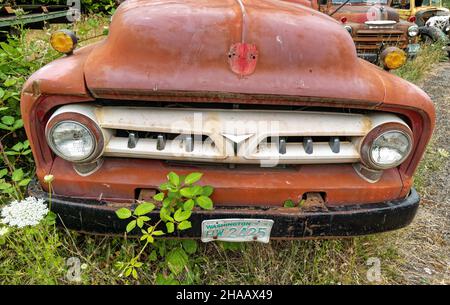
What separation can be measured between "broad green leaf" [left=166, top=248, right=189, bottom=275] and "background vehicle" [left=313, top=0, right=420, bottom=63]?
701 cm

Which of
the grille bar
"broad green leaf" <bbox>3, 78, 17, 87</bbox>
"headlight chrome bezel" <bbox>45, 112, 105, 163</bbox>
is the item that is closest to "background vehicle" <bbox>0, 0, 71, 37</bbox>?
"broad green leaf" <bbox>3, 78, 17, 87</bbox>

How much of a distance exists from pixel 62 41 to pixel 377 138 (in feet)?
6.01

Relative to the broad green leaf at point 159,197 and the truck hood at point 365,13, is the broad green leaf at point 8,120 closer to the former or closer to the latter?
the broad green leaf at point 159,197

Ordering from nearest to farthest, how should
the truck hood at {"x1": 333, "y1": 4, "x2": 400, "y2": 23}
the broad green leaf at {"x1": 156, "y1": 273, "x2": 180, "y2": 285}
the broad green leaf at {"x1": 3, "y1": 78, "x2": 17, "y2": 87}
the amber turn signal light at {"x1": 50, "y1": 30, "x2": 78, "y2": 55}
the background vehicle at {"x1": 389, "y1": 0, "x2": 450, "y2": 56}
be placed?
the amber turn signal light at {"x1": 50, "y1": 30, "x2": 78, "y2": 55}, the broad green leaf at {"x1": 156, "y1": 273, "x2": 180, "y2": 285}, the broad green leaf at {"x1": 3, "y1": 78, "x2": 17, "y2": 87}, the truck hood at {"x1": 333, "y1": 4, "x2": 400, "y2": 23}, the background vehicle at {"x1": 389, "y1": 0, "x2": 450, "y2": 56}

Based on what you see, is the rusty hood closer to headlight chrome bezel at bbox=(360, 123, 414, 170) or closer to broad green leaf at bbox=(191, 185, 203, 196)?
headlight chrome bezel at bbox=(360, 123, 414, 170)

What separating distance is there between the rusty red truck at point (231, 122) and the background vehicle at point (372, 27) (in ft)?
21.5

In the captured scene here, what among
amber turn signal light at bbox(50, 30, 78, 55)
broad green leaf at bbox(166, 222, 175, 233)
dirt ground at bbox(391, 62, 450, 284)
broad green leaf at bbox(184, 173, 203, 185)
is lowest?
dirt ground at bbox(391, 62, 450, 284)

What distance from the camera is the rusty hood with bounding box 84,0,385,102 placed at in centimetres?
173

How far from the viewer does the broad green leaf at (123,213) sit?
1791 mm

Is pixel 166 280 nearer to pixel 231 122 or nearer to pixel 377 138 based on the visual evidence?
pixel 231 122

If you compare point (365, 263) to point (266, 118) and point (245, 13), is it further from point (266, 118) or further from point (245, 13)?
point (245, 13)

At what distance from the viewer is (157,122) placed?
181cm
